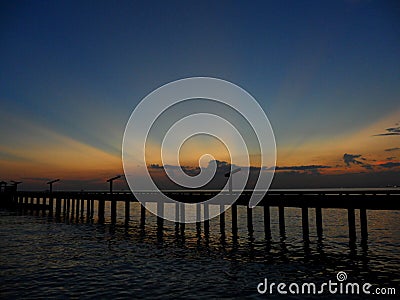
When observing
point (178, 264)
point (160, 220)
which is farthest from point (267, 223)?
point (178, 264)

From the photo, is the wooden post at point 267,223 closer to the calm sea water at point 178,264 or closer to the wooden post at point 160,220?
the calm sea water at point 178,264

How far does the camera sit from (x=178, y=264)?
1952 cm

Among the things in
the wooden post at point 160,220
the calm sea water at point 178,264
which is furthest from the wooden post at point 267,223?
the wooden post at point 160,220

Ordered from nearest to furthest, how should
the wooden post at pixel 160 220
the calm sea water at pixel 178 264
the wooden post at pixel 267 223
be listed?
the calm sea water at pixel 178 264, the wooden post at pixel 267 223, the wooden post at pixel 160 220

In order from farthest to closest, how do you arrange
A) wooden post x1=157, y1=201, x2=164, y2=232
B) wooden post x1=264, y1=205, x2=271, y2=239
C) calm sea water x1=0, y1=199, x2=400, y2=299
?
wooden post x1=157, y1=201, x2=164, y2=232 → wooden post x1=264, y1=205, x2=271, y2=239 → calm sea water x1=0, y1=199, x2=400, y2=299

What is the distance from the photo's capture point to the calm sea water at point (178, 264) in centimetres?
1454

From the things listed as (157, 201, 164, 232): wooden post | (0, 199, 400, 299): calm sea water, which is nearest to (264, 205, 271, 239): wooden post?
(0, 199, 400, 299): calm sea water

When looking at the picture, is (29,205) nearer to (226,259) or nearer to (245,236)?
(245,236)

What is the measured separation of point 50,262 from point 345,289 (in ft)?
52.6

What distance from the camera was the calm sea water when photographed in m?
14.5

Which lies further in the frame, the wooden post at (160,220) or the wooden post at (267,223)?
the wooden post at (160,220)

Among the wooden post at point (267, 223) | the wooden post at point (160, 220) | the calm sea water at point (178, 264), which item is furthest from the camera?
the wooden post at point (160, 220)

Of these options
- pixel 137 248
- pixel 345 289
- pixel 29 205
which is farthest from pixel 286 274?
pixel 29 205

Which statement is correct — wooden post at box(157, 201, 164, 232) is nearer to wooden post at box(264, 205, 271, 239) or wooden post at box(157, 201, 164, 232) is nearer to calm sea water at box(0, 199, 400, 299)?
calm sea water at box(0, 199, 400, 299)
